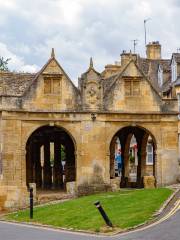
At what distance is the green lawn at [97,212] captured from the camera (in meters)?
27.9

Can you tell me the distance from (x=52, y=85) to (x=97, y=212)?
14.2 meters

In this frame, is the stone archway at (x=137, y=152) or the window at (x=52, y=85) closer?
the window at (x=52, y=85)

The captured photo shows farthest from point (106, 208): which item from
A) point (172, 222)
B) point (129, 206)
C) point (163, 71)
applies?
point (163, 71)

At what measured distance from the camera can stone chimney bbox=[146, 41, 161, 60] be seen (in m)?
72.0

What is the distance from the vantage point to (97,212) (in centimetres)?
3120

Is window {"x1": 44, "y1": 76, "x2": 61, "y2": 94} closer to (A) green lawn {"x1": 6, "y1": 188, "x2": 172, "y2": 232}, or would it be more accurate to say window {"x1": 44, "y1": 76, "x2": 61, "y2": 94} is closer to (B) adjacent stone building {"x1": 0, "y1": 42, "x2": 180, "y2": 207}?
(B) adjacent stone building {"x1": 0, "y1": 42, "x2": 180, "y2": 207}

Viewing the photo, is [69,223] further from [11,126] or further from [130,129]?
[130,129]

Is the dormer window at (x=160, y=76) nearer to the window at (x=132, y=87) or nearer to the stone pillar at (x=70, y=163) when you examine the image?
the stone pillar at (x=70, y=163)

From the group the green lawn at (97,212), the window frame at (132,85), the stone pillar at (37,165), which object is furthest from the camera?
the stone pillar at (37,165)

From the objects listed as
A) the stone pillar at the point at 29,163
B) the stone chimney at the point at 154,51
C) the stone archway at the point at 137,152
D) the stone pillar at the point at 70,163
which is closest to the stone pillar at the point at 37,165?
the stone pillar at the point at 29,163

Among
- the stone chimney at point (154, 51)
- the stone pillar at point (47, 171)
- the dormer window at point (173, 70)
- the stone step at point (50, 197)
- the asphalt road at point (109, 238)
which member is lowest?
the asphalt road at point (109, 238)

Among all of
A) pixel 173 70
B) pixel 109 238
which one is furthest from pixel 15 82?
pixel 109 238

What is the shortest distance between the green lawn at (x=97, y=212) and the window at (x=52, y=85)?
26.9ft

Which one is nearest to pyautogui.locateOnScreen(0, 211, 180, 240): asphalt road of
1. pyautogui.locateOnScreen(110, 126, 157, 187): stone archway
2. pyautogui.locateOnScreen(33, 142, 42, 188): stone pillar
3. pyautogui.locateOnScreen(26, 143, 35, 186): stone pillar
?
pyautogui.locateOnScreen(26, 143, 35, 186): stone pillar
